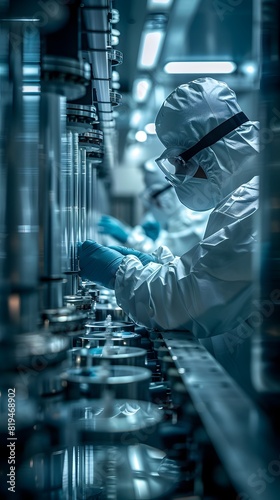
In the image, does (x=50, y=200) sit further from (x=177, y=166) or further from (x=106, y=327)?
(x=177, y=166)

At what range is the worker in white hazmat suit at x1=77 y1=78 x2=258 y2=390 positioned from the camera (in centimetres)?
166

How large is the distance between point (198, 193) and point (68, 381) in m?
1.23

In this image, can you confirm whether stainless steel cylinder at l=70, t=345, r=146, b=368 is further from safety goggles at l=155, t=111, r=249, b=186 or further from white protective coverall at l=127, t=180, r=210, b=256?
white protective coverall at l=127, t=180, r=210, b=256

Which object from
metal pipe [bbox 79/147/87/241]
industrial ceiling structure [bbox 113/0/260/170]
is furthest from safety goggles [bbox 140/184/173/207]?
metal pipe [bbox 79/147/87/241]

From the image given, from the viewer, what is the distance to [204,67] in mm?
3805

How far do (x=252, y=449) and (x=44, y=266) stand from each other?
1.40ft

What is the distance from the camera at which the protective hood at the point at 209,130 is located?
1873 mm

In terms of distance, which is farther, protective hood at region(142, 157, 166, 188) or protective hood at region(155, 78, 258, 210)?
protective hood at region(142, 157, 166, 188)

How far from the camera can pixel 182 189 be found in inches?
79.7

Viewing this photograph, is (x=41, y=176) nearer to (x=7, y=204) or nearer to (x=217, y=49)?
(x=7, y=204)

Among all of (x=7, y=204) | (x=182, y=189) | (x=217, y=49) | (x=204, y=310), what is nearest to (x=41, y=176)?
(x=7, y=204)

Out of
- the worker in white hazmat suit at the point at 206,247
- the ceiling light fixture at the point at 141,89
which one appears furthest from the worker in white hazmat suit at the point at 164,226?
the worker in white hazmat suit at the point at 206,247

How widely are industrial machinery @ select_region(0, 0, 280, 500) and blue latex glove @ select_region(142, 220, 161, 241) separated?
13.7ft

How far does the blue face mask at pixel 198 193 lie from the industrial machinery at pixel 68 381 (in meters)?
1.00
